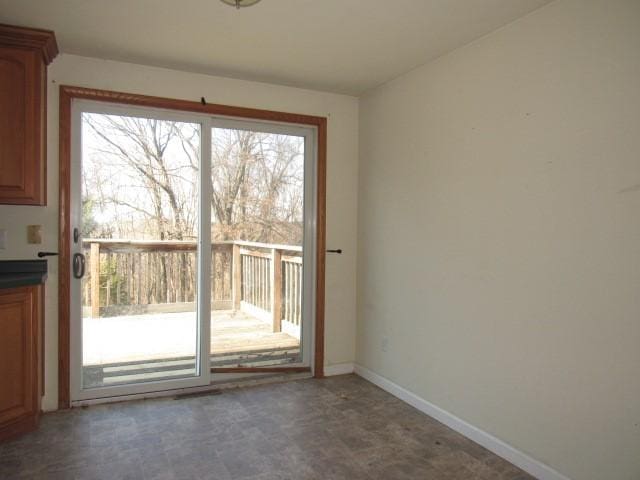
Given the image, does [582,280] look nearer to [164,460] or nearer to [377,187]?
[377,187]

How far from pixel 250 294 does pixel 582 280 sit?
2.42 metres

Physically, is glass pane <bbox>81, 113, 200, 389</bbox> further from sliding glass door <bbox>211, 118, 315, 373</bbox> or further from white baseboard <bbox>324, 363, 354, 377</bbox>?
white baseboard <bbox>324, 363, 354, 377</bbox>

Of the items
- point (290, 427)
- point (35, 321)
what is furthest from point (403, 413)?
point (35, 321)

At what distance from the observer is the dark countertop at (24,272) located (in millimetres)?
2584

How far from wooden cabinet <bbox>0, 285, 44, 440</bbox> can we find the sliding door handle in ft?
1.09

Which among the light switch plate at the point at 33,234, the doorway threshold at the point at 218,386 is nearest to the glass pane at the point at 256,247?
the doorway threshold at the point at 218,386

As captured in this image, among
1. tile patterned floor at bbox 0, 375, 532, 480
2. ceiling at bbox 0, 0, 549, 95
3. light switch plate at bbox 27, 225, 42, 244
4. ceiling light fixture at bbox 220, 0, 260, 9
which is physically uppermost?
ceiling at bbox 0, 0, 549, 95

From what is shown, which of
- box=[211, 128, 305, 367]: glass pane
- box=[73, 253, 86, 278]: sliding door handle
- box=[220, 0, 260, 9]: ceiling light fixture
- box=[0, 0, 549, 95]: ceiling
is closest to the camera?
box=[220, 0, 260, 9]: ceiling light fixture

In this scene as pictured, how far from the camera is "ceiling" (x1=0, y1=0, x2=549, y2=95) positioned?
2.32m

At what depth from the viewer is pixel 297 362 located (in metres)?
3.88

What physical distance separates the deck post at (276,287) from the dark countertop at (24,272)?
5.41ft

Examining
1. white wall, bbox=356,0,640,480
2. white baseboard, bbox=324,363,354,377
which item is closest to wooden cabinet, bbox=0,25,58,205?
white wall, bbox=356,0,640,480

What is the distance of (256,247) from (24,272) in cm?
161

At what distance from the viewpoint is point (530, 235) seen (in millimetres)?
2348
